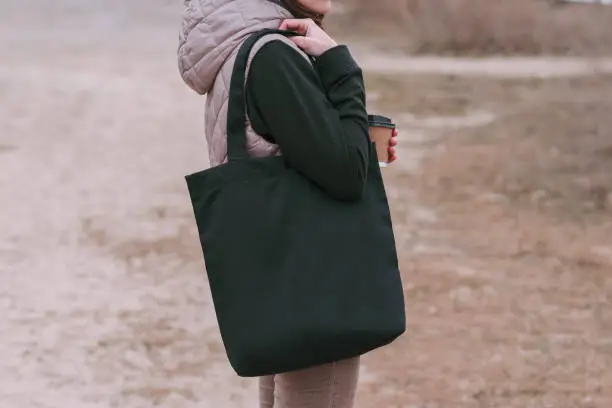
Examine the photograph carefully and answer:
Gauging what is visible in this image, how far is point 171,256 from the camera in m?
5.61

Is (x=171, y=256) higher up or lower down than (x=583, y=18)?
higher up

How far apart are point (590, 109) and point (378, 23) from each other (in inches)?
434

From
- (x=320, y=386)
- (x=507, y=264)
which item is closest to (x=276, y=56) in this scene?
(x=320, y=386)

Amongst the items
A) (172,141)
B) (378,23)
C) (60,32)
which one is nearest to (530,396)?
(172,141)

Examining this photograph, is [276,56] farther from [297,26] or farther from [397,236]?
[397,236]

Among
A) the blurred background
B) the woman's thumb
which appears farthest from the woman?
the blurred background

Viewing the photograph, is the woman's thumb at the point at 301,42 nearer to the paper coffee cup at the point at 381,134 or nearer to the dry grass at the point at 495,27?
the paper coffee cup at the point at 381,134

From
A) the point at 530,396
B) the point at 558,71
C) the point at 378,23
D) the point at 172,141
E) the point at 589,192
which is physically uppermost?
the point at 530,396

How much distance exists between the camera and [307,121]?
1.98m

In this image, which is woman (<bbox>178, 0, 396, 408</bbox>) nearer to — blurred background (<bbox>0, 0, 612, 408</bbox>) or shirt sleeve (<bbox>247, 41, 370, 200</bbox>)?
shirt sleeve (<bbox>247, 41, 370, 200</bbox>)

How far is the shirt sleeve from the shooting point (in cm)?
198

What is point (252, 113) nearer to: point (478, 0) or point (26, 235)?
point (26, 235)

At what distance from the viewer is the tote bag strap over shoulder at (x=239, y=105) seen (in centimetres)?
203

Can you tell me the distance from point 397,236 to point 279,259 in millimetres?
4101
